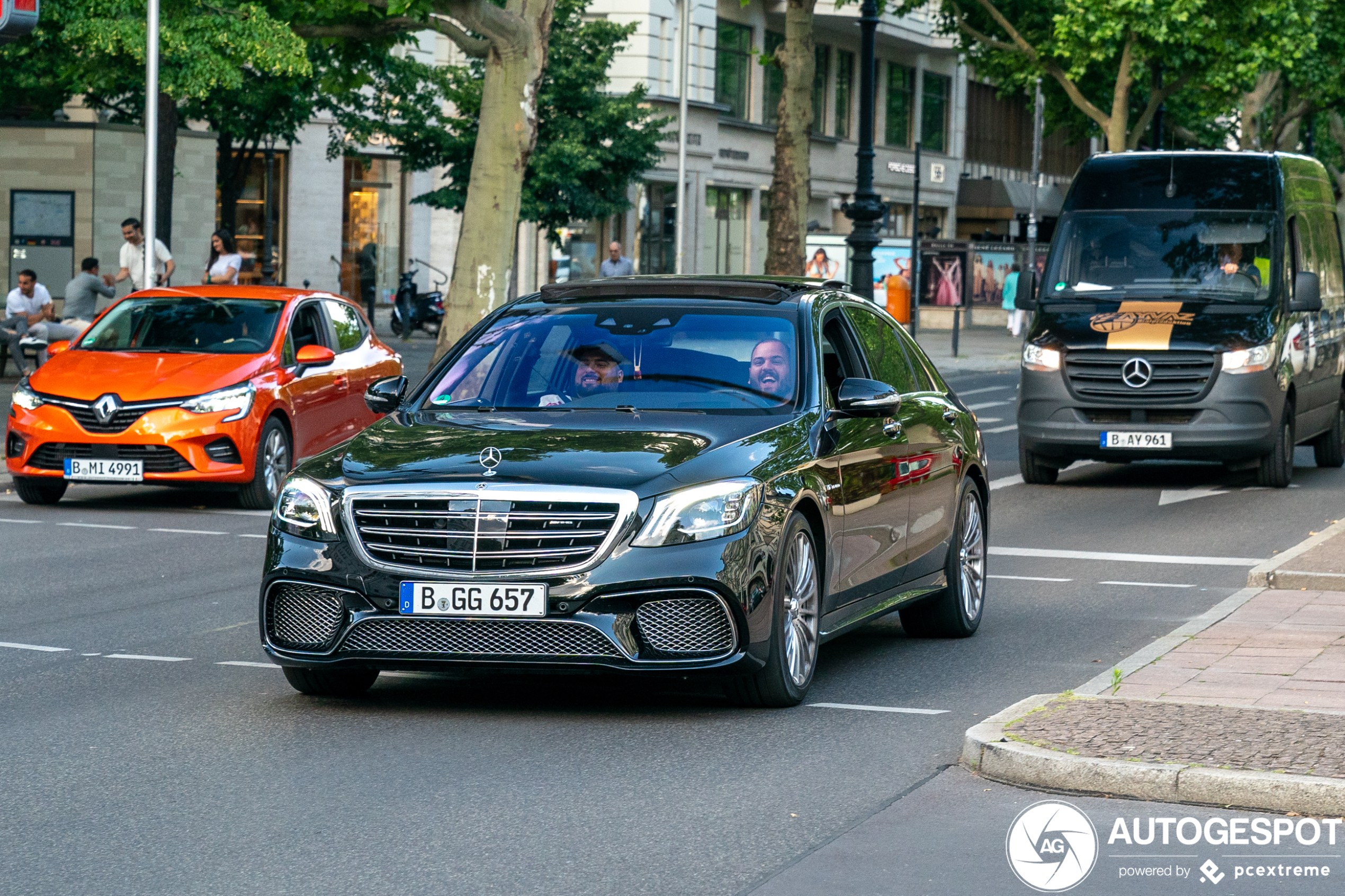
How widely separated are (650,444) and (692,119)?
43536 mm

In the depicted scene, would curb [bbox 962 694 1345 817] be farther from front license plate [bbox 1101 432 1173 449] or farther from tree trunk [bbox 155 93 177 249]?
tree trunk [bbox 155 93 177 249]

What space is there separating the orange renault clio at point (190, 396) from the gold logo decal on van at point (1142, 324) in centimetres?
583

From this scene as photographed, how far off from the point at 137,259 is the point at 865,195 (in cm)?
935

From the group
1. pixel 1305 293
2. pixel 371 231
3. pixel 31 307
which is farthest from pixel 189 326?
pixel 371 231

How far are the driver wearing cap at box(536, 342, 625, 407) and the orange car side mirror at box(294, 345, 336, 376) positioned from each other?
729cm

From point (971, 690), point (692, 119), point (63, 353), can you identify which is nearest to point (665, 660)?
point (971, 690)

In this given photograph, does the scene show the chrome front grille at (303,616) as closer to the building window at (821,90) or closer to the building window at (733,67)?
the building window at (733,67)

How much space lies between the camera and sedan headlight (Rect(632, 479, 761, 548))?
24.1 feet

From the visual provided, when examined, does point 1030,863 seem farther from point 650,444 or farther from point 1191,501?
point 1191,501

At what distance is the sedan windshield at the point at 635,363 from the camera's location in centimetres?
838

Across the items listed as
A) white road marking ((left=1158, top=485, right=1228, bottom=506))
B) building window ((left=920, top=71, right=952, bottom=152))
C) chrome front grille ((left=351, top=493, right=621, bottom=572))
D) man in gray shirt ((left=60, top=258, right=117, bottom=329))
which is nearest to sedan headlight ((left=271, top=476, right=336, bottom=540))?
chrome front grille ((left=351, top=493, right=621, bottom=572))

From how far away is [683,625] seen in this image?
741 cm

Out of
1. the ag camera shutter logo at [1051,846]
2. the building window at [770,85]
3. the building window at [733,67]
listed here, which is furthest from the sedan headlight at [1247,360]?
the building window at [770,85]

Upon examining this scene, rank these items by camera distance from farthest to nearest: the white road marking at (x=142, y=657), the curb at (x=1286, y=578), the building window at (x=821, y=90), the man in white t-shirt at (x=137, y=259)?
1. the building window at (x=821, y=90)
2. the man in white t-shirt at (x=137, y=259)
3. the curb at (x=1286, y=578)
4. the white road marking at (x=142, y=657)
